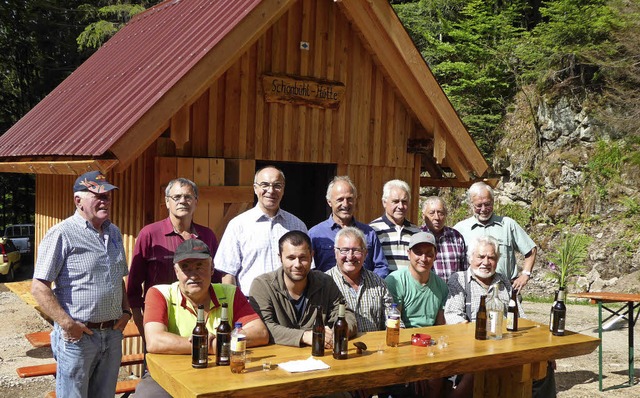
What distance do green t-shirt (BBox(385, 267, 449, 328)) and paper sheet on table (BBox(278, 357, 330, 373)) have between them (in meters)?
1.54

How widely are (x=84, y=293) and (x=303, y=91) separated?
166 inches

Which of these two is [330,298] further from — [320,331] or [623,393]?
[623,393]

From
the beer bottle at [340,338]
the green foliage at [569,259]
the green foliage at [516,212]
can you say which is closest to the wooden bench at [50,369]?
the beer bottle at [340,338]

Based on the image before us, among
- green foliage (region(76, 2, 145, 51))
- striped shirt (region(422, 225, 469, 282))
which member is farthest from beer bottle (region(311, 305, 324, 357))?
green foliage (region(76, 2, 145, 51))

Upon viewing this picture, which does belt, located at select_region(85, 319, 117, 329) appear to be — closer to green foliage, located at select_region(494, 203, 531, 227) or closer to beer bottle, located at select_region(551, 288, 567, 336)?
beer bottle, located at select_region(551, 288, 567, 336)

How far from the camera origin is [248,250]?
195 inches

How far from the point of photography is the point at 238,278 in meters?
4.99

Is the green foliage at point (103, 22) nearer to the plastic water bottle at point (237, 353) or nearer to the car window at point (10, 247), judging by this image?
the car window at point (10, 247)

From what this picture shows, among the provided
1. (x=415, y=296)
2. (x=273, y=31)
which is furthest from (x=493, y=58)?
(x=415, y=296)

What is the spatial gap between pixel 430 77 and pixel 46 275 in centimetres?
569

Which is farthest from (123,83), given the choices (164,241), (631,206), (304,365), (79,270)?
(631,206)

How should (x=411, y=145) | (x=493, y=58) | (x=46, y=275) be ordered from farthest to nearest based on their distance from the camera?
(x=493, y=58) < (x=411, y=145) < (x=46, y=275)

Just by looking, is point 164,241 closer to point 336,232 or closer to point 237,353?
point 336,232

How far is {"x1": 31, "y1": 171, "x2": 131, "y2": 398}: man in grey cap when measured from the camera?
417 centimetres
